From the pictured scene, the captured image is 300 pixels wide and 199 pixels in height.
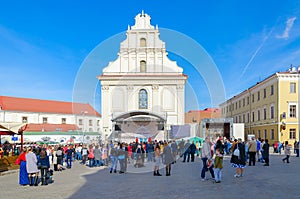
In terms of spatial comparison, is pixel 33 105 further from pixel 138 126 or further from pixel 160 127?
pixel 160 127

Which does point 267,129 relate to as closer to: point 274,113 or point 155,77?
point 274,113

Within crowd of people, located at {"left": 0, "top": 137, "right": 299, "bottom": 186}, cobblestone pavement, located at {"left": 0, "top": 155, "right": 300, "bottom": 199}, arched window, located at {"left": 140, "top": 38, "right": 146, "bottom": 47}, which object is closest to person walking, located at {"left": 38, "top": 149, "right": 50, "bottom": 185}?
crowd of people, located at {"left": 0, "top": 137, "right": 299, "bottom": 186}

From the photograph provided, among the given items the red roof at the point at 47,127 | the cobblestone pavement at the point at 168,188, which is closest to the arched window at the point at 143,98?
the red roof at the point at 47,127

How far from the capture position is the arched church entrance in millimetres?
40844

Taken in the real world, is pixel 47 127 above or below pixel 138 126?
below

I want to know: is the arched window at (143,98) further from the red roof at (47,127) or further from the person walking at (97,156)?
the person walking at (97,156)

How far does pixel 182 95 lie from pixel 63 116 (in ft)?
113

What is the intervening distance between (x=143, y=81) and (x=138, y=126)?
311 inches

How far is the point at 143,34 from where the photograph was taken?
160 ft

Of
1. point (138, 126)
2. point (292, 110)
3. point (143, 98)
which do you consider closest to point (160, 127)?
point (138, 126)

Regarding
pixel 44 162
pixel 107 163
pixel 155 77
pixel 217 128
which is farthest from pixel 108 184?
pixel 155 77

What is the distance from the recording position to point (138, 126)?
43469 mm

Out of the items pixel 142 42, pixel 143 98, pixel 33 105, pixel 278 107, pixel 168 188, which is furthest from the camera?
pixel 33 105

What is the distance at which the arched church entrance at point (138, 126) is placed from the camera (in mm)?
40844
